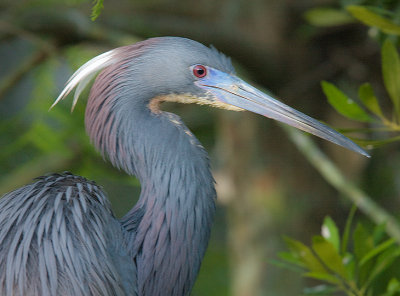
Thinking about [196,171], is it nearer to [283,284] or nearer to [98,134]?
[98,134]

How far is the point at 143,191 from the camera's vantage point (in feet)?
7.15

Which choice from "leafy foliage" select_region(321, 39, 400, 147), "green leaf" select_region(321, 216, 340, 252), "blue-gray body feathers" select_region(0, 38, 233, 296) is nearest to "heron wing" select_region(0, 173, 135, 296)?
"blue-gray body feathers" select_region(0, 38, 233, 296)

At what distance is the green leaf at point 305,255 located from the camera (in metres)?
2.22

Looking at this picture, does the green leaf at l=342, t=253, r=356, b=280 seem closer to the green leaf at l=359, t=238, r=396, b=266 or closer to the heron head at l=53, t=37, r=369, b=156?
the green leaf at l=359, t=238, r=396, b=266

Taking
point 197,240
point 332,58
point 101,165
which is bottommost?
point 101,165

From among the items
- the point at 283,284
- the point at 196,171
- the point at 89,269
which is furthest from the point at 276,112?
the point at 283,284

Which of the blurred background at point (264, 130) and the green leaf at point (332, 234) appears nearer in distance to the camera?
the green leaf at point (332, 234)

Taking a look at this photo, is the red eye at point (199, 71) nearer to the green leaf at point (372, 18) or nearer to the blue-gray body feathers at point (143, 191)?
the blue-gray body feathers at point (143, 191)

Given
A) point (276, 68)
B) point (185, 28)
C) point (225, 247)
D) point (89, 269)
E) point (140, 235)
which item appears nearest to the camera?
point (89, 269)

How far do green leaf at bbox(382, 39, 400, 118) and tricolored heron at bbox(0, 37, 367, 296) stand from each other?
0.27 meters

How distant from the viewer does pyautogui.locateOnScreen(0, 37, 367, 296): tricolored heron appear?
205 cm

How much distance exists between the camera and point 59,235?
1982mm

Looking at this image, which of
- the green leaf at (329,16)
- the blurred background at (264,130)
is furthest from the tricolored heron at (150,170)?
the blurred background at (264,130)

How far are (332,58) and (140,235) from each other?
9.06ft
